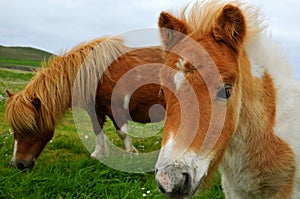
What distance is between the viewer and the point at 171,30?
10.4 ft

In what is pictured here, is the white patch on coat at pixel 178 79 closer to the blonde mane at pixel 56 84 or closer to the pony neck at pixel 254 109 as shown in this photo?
the pony neck at pixel 254 109

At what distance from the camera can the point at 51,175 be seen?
5.16 metres

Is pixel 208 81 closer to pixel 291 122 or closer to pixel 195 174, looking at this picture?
pixel 195 174

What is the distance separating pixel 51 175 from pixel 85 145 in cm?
197

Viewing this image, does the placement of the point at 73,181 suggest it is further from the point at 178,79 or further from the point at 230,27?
the point at 230,27

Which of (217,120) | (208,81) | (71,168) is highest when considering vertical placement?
(208,81)

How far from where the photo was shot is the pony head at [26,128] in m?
5.67

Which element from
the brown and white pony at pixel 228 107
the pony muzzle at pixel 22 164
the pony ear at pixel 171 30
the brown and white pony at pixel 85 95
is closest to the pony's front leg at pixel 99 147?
the brown and white pony at pixel 85 95

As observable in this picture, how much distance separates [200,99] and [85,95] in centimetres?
404

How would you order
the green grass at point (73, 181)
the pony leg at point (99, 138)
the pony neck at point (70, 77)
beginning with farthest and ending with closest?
the pony leg at point (99, 138) < the pony neck at point (70, 77) < the green grass at point (73, 181)

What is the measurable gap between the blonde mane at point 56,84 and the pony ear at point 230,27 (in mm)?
3764

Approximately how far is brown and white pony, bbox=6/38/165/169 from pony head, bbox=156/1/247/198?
3144mm

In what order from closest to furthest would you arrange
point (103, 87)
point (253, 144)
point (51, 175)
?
point (253, 144) < point (51, 175) < point (103, 87)

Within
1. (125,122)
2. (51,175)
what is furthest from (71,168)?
(125,122)
